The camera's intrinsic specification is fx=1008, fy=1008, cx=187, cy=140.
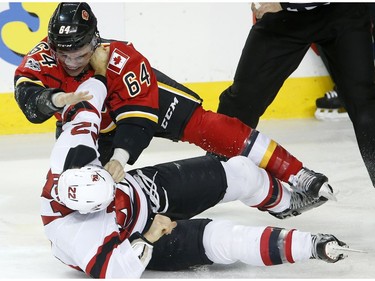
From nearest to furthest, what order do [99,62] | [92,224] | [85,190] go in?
[85,190] → [92,224] → [99,62]

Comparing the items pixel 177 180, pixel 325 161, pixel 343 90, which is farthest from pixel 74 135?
pixel 325 161

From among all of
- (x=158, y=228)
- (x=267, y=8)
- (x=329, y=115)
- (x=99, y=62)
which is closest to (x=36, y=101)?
(x=99, y=62)

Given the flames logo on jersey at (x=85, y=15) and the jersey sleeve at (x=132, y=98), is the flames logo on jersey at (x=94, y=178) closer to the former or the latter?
the jersey sleeve at (x=132, y=98)

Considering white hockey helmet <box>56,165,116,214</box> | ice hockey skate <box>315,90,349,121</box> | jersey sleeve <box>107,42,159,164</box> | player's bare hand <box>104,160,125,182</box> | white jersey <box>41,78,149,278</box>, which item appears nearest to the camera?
white hockey helmet <box>56,165,116,214</box>

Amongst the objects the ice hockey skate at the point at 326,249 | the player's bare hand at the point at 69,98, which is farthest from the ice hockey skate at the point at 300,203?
the player's bare hand at the point at 69,98

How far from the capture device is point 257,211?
14.4 feet

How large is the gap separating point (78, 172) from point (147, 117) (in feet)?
2.00

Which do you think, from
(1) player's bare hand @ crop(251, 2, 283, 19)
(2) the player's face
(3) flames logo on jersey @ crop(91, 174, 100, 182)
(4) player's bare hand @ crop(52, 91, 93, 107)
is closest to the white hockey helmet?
(3) flames logo on jersey @ crop(91, 174, 100, 182)

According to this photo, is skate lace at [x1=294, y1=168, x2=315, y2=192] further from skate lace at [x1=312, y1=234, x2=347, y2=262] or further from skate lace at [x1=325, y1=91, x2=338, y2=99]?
skate lace at [x1=325, y1=91, x2=338, y2=99]

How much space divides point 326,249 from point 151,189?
655 millimetres

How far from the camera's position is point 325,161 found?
518 cm

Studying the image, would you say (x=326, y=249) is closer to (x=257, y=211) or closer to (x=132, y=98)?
(x=132, y=98)

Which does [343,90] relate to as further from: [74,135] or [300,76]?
[300,76]

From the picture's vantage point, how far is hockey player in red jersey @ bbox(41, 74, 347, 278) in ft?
10.6
